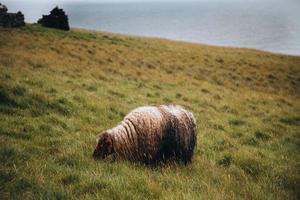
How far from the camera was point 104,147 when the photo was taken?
5.56 meters

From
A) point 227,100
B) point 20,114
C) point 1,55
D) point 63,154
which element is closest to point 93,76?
point 1,55

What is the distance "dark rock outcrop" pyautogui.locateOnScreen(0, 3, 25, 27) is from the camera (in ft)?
96.3

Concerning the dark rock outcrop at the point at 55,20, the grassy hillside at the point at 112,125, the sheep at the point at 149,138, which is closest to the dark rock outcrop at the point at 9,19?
the dark rock outcrop at the point at 55,20

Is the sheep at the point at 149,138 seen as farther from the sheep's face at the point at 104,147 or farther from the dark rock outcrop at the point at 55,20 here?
the dark rock outcrop at the point at 55,20

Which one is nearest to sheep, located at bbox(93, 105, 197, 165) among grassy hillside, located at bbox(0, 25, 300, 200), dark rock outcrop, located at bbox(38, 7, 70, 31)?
grassy hillside, located at bbox(0, 25, 300, 200)

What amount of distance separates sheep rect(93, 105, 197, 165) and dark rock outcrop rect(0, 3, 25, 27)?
2817cm

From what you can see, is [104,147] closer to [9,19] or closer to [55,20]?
[9,19]

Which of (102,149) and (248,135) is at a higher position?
(102,149)

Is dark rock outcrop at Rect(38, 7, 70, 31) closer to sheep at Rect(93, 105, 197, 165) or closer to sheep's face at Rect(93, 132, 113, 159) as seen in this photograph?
sheep at Rect(93, 105, 197, 165)

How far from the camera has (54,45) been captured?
2411cm

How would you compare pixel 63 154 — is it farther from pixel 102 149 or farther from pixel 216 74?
pixel 216 74

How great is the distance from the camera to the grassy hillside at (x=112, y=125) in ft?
15.2

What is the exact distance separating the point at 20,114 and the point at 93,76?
29.1 ft

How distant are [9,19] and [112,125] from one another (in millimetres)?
25846
